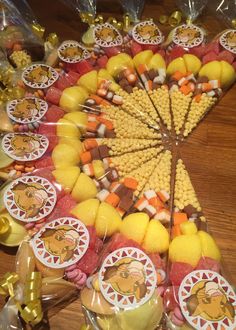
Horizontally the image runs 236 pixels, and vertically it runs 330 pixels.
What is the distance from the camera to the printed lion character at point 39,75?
3.78 ft

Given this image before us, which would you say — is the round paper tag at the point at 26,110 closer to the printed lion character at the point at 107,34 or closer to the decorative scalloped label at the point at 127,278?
the printed lion character at the point at 107,34

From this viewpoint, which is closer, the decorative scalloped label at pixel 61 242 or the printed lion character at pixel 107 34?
the decorative scalloped label at pixel 61 242

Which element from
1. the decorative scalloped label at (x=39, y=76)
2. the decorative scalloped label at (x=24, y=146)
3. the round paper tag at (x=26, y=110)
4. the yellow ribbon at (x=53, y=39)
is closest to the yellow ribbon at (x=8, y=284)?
the decorative scalloped label at (x=24, y=146)

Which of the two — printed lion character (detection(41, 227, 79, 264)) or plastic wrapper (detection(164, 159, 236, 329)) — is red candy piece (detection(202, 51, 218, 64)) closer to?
plastic wrapper (detection(164, 159, 236, 329))

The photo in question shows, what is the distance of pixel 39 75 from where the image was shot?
1.16 metres

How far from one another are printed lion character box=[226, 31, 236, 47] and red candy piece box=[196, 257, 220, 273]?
2.23 ft

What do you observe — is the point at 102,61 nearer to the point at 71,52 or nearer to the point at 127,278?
the point at 71,52

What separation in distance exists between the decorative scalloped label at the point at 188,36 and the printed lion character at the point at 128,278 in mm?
706

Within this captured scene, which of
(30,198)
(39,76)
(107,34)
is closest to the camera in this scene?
(30,198)

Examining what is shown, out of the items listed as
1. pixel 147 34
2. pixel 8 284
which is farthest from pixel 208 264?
pixel 147 34

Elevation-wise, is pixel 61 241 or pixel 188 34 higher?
pixel 188 34

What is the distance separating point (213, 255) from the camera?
87 centimetres

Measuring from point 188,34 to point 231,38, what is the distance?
0.42ft

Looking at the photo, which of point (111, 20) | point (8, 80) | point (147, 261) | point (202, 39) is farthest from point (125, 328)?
point (111, 20)
